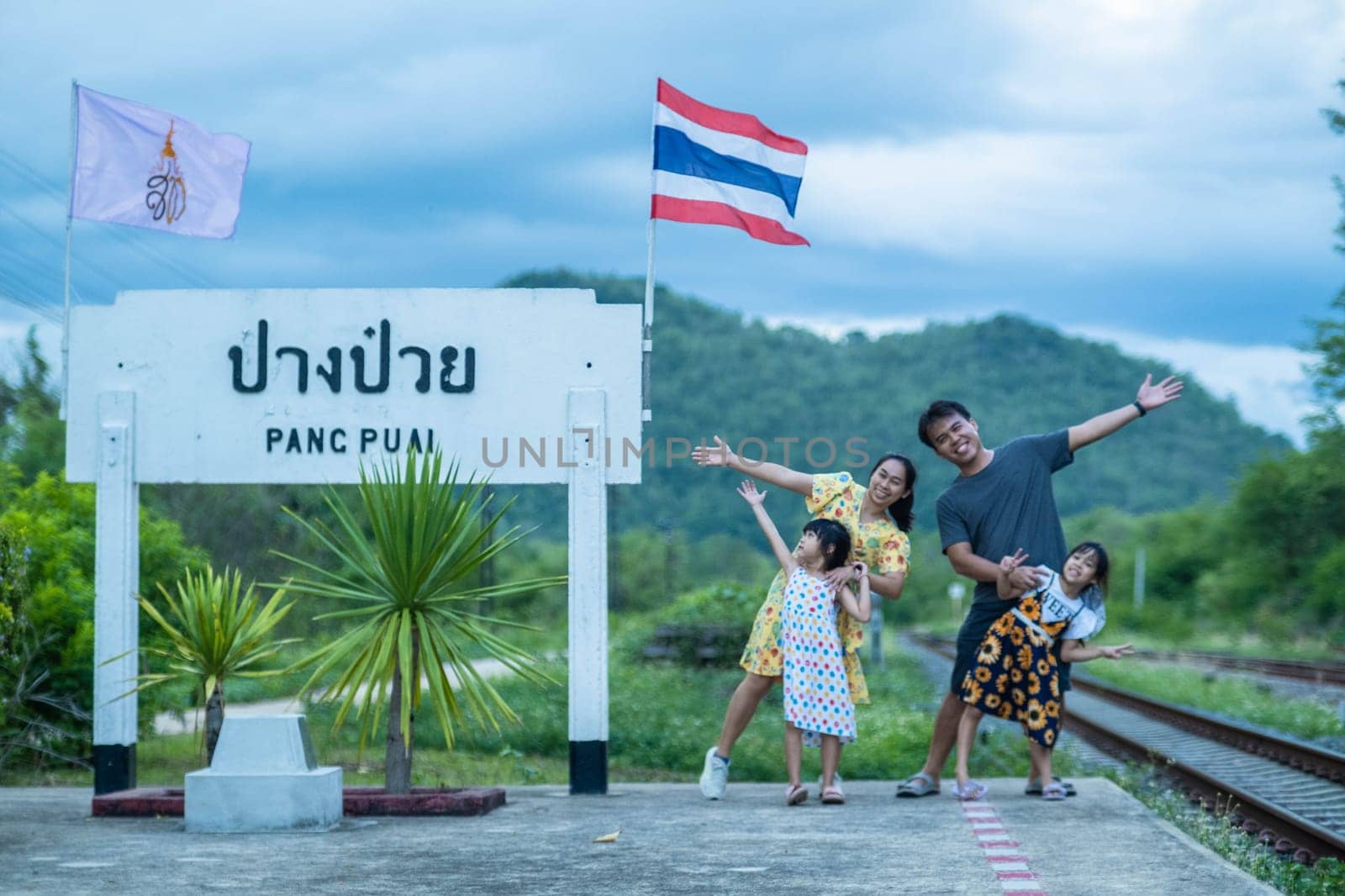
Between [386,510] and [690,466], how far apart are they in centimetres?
8618

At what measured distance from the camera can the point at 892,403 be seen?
3748 inches

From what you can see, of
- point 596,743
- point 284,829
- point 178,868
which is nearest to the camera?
point 178,868

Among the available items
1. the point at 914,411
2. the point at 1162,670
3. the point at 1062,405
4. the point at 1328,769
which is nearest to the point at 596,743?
the point at 1328,769

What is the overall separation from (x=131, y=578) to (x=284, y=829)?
2501 mm

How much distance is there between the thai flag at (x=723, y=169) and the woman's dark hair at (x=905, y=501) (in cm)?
239

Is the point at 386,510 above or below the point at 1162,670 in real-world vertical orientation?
above

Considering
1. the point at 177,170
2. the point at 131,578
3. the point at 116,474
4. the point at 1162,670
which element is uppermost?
the point at 177,170

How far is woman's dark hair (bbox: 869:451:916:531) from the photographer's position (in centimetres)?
888

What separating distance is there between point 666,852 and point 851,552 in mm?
2408

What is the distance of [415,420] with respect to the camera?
10062 millimetres

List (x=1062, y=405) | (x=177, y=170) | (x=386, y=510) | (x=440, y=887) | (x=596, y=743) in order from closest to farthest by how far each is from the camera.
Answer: (x=440, y=887)
(x=386, y=510)
(x=596, y=743)
(x=177, y=170)
(x=1062, y=405)

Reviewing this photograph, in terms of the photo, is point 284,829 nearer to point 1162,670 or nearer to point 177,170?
point 177,170

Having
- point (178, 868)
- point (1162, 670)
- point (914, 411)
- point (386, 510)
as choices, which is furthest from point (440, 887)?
point (914, 411)

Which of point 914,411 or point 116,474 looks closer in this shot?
point 116,474
